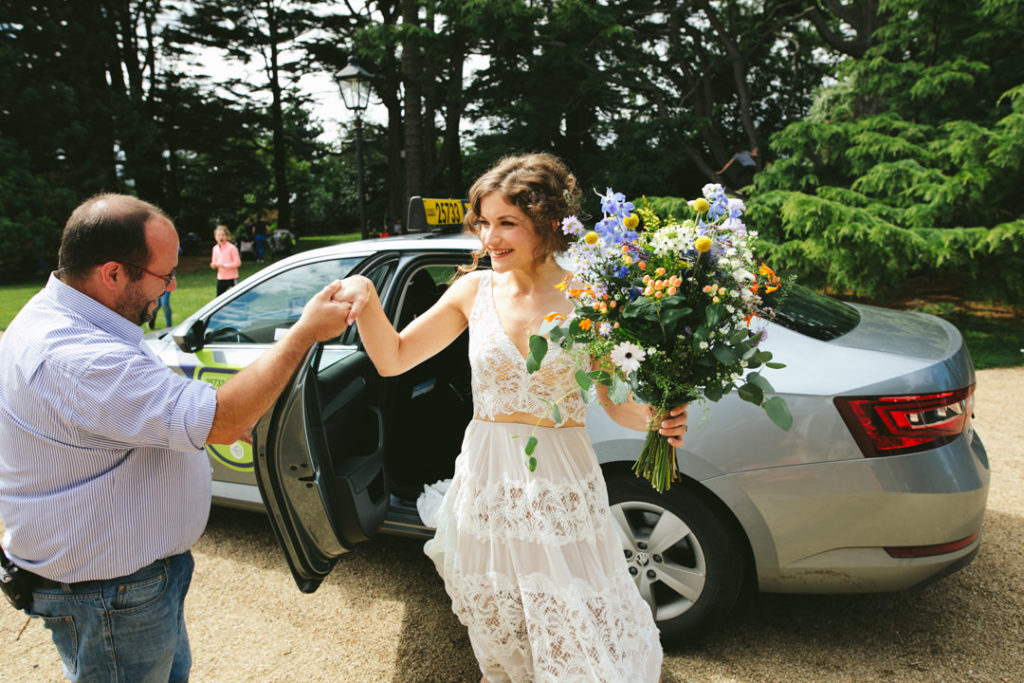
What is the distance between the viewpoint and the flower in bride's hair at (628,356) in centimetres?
155

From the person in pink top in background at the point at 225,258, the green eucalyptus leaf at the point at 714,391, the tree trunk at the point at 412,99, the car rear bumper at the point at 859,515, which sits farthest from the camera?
the tree trunk at the point at 412,99

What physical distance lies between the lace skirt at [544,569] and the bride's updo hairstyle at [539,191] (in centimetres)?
62

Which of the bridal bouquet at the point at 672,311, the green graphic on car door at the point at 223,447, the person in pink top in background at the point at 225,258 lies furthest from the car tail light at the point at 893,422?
the person in pink top in background at the point at 225,258

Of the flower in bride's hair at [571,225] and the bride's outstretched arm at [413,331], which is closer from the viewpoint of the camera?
the flower in bride's hair at [571,225]

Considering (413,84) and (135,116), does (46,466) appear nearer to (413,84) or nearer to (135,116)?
(413,84)

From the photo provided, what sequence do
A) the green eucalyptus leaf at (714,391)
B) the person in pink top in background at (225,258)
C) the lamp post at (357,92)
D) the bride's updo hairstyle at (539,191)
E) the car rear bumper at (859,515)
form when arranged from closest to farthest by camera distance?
1. the green eucalyptus leaf at (714,391)
2. the bride's updo hairstyle at (539,191)
3. the car rear bumper at (859,515)
4. the lamp post at (357,92)
5. the person in pink top in background at (225,258)

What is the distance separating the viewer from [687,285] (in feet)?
5.26

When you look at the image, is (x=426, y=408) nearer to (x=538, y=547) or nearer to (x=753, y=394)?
(x=538, y=547)

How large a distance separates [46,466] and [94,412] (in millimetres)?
224

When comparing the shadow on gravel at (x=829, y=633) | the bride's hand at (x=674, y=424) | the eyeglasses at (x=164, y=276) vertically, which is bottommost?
the shadow on gravel at (x=829, y=633)

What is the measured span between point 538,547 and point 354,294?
95 centimetres

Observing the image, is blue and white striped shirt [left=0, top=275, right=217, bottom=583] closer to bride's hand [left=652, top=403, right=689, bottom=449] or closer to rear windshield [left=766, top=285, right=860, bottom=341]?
bride's hand [left=652, top=403, right=689, bottom=449]

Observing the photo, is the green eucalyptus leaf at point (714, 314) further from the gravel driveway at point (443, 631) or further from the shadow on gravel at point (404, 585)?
the shadow on gravel at point (404, 585)

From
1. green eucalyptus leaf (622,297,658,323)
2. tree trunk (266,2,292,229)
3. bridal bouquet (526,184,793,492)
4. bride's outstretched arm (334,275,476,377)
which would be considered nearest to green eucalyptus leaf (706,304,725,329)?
bridal bouquet (526,184,793,492)
